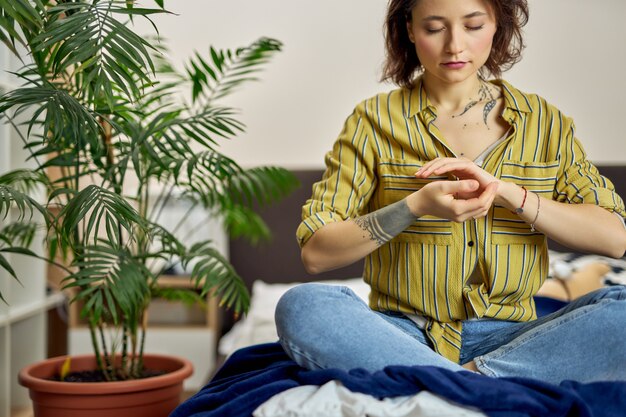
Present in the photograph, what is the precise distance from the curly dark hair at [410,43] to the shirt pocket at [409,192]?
0.76ft

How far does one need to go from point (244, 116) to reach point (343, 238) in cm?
216

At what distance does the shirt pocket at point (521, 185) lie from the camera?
159 centimetres

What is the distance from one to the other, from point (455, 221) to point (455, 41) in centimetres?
37

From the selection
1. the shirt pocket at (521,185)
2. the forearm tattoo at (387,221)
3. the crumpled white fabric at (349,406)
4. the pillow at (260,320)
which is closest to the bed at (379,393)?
the crumpled white fabric at (349,406)

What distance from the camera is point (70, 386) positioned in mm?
1811

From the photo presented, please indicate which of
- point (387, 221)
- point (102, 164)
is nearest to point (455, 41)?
point (387, 221)

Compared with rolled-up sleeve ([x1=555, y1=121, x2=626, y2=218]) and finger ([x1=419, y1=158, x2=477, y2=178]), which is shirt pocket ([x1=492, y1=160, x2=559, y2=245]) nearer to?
rolled-up sleeve ([x1=555, y1=121, x2=626, y2=218])

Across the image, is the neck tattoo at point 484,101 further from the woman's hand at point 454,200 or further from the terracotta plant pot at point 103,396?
the terracotta plant pot at point 103,396

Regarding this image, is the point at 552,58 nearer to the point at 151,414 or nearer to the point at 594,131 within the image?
the point at 594,131

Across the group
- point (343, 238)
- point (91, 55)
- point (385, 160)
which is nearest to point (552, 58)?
point (385, 160)

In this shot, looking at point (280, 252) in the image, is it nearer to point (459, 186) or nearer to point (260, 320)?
point (260, 320)

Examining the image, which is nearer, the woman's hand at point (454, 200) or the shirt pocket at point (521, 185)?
the woman's hand at point (454, 200)

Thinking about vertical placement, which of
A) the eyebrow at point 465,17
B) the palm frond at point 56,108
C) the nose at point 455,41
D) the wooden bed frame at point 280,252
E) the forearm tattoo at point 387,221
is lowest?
the wooden bed frame at point 280,252

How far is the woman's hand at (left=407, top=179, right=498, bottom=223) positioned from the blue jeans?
219 mm
